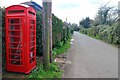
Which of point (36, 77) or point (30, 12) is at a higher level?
point (30, 12)

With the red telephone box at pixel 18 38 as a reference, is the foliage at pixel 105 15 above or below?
above

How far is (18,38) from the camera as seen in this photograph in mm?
6227

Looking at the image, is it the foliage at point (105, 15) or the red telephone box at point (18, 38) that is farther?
the foliage at point (105, 15)

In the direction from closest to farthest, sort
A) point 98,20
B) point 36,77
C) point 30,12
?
point 36,77
point 30,12
point 98,20

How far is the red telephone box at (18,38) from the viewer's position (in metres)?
6.03

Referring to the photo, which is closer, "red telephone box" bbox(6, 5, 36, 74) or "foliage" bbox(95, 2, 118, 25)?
"red telephone box" bbox(6, 5, 36, 74)

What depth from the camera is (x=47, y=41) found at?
6691 millimetres

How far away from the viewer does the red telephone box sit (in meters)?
6.03

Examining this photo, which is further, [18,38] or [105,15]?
[105,15]

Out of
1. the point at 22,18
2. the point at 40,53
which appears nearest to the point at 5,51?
the point at 22,18

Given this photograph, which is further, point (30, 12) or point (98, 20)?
point (98, 20)

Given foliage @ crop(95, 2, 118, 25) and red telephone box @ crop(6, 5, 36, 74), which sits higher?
foliage @ crop(95, 2, 118, 25)

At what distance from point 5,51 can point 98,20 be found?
51.9 meters

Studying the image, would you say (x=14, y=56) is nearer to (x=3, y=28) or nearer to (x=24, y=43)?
(x=24, y=43)
